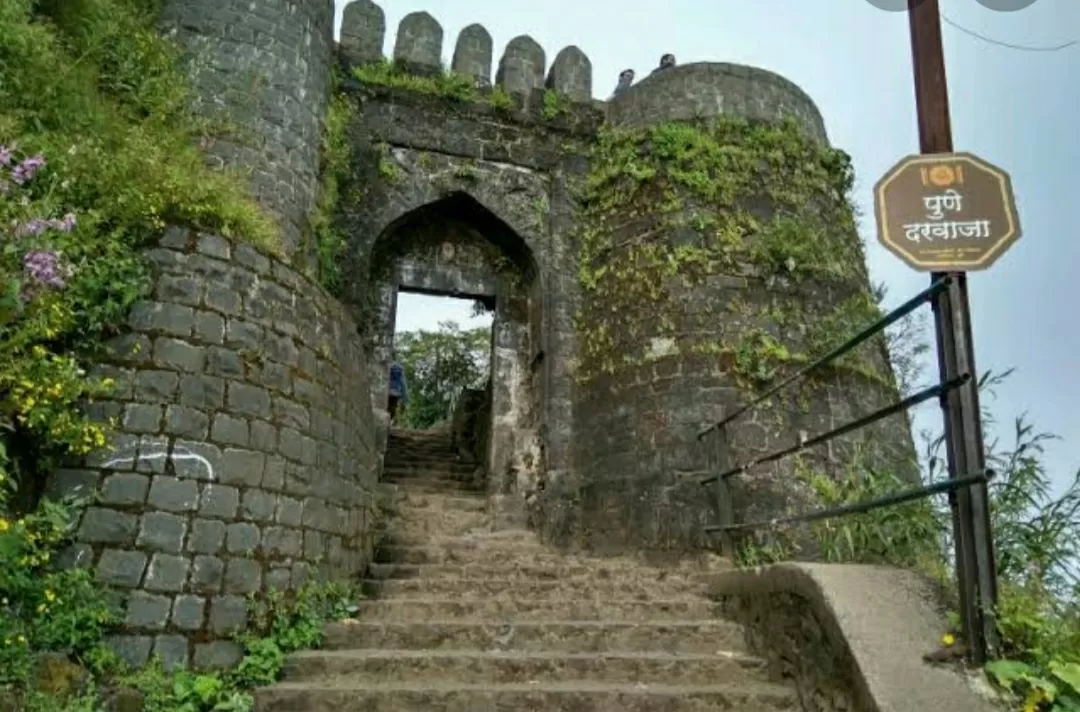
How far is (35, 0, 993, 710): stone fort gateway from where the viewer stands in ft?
14.6

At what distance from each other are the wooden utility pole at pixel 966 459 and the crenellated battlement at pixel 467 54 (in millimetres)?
7264

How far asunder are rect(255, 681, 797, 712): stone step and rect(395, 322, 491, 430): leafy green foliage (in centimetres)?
1589

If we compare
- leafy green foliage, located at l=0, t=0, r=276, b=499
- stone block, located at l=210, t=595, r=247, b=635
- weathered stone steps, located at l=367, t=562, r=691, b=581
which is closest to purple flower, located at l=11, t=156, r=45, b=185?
leafy green foliage, located at l=0, t=0, r=276, b=499

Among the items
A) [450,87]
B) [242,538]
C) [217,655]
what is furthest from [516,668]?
[450,87]

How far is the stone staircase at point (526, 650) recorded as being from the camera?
3.14m

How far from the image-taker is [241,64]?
7109mm

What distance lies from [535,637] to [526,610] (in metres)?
0.44

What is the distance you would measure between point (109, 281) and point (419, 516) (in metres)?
3.71

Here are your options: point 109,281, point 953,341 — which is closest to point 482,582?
point 109,281

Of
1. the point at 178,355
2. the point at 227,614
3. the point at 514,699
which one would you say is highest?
the point at 178,355

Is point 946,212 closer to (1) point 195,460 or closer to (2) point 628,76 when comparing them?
(1) point 195,460

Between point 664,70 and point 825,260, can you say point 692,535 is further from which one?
point 664,70

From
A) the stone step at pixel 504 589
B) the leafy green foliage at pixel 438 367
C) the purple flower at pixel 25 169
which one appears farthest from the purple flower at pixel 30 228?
the leafy green foliage at pixel 438 367

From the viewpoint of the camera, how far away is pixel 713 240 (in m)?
7.86
